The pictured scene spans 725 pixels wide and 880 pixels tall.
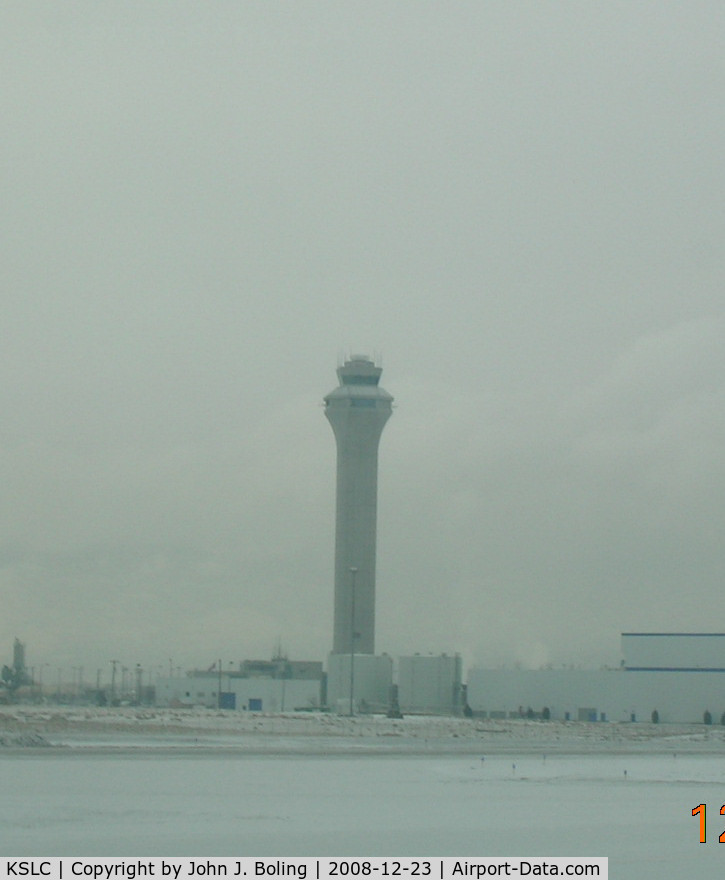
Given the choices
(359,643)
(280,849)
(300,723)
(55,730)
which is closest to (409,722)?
(300,723)

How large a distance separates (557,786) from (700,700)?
8093 cm

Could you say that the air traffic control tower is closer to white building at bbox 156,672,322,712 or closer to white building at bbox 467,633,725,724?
white building at bbox 156,672,322,712

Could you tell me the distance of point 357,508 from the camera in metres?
153

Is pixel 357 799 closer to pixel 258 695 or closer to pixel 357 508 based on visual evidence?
pixel 357 508

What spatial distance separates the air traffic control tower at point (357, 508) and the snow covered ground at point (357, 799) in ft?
261

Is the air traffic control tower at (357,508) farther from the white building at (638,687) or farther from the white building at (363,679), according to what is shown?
the white building at (638,687)

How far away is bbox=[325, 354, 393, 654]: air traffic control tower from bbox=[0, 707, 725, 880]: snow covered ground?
79.4 m

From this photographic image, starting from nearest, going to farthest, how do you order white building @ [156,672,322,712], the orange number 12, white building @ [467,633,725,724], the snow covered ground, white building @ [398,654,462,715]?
the snow covered ground → the orange number 12 → white building @ [467,633,725,724] → white building @ [398,654,462,715] → white building @ [156,672,322,712]

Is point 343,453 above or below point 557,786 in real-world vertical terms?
above

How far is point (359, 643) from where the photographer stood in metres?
151

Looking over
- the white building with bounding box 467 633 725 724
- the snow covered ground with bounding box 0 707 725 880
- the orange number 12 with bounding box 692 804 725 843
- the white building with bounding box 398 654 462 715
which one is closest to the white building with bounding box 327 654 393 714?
the white building with bounding box 398 654 462 715

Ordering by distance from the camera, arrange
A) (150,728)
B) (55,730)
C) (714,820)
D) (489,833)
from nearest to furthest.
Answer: (489,833)
(714,820)
(55,730)
(150,728)

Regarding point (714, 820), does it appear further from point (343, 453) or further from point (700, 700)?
point (343, 453)

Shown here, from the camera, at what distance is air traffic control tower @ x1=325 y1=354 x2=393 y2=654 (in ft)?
498
